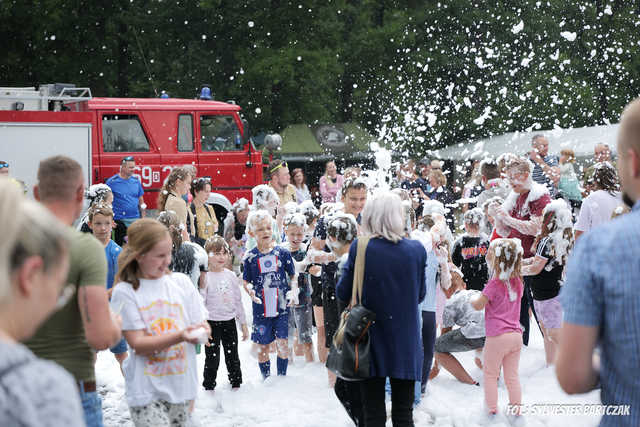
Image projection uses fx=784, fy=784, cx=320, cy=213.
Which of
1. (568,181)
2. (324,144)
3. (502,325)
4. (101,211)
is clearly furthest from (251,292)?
(324,144)

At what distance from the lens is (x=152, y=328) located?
13.2 feet

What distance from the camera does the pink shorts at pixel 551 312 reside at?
23.2ft

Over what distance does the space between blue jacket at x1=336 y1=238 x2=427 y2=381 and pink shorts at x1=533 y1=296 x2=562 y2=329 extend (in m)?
2.87

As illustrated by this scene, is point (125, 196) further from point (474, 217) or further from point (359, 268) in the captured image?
point (359, 268)

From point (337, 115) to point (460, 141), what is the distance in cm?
478

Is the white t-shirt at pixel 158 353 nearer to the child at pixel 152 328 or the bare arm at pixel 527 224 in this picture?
the child at pixel 152 328

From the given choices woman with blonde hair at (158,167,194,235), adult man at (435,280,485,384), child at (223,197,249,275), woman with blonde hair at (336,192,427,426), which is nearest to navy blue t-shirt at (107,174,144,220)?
child at (223,197,249,275)

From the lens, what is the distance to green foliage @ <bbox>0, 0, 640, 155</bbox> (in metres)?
26.2

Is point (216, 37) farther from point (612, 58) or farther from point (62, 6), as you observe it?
point (612, 58)

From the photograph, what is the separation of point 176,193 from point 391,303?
17.0 feet

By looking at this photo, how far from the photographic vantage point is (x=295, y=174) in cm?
1441

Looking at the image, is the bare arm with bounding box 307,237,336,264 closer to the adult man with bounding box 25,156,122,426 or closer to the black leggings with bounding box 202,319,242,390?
the black leggings with bounding box 202,319,242,390

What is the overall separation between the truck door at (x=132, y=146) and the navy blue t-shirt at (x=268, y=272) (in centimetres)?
659

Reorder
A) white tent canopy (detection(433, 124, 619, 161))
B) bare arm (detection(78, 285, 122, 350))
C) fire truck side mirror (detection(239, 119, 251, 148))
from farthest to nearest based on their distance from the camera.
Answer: white tent canopy (detection(433, 124, 619, 161)) < fire truck side mirror (detection(239, 119, 251, 148)) < bare arm (detection(78, 285, 122, 350))
